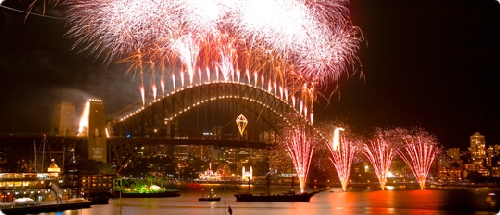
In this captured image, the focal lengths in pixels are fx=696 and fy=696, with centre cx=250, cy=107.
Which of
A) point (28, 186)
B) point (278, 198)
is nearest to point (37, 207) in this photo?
point (28, 186)

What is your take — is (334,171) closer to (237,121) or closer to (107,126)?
(237,121)

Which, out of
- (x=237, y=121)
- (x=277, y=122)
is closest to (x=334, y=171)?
(x=277, y=122)

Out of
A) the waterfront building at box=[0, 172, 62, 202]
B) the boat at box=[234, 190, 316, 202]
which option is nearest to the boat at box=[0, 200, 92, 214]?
the waterfront building at box=[0, 172, 62, 202]

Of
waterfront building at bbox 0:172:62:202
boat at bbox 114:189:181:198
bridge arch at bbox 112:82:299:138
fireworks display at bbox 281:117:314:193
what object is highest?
bridge arch at bbox 112:82:299:138

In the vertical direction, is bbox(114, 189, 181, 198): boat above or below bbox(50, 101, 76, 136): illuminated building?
below

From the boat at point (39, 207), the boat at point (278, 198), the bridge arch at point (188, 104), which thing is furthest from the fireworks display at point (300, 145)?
the boat at point (39, 207)

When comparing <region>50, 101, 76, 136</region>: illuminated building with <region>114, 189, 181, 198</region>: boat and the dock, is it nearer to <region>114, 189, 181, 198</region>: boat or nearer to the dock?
<region>114, 189, 181, 198</region>: boat

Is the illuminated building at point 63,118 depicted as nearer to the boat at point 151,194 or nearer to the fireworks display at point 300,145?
the boat at point 151,194

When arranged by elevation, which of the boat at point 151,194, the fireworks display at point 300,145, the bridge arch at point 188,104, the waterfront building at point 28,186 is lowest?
the boat at point 151,194
